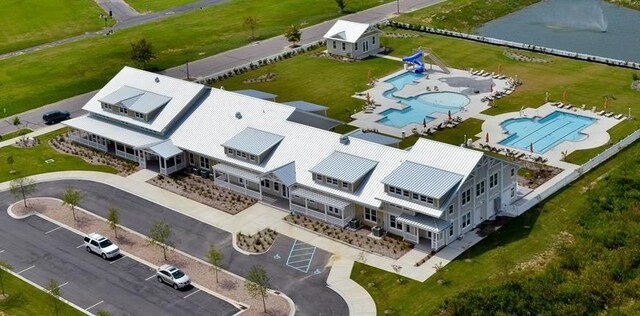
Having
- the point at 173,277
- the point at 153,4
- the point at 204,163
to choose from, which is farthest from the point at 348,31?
the point at 173,277

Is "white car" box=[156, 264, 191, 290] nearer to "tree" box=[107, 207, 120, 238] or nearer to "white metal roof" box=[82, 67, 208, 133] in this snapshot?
"tree" box=[107, 207, 120, 238]

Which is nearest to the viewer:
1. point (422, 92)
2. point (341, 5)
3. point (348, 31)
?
point (422, 92)

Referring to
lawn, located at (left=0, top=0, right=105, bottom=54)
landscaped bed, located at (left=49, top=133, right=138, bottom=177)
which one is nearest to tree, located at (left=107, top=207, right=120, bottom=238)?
landscaped bed, located at (left=49, top=133, right=138, bottom=177)

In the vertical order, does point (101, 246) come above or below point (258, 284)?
below

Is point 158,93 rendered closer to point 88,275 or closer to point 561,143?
point 88,275

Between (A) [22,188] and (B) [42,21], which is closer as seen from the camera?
(A) [22,188]

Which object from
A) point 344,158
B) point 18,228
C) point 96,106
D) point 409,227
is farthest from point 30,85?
point 409,227

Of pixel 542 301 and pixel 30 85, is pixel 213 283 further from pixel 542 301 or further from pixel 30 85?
pixel 30 85
